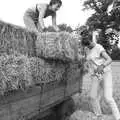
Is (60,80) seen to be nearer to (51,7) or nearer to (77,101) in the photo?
(51,7)

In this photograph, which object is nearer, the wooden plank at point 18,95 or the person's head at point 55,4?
the wooden plank at point 18,95

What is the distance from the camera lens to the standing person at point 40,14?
465 centimetres

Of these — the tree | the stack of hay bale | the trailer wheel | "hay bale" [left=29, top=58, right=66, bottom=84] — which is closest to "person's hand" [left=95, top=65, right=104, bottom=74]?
the trailer wheel

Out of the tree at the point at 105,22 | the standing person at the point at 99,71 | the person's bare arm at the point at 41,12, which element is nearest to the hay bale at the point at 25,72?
the person's bare arm at the point at 41,12

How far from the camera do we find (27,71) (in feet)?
9.48

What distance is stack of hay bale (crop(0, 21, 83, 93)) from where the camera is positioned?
104 inches

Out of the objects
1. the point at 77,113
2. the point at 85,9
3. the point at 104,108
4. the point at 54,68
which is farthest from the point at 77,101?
the point at 85,9

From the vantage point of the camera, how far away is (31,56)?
11.4 feet

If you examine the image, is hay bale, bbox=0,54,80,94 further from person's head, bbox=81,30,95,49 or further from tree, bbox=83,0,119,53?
tree, bbox=83,0,119,53

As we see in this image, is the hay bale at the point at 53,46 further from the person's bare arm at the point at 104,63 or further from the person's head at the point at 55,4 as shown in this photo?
the person's bare arm at the point at 104,63

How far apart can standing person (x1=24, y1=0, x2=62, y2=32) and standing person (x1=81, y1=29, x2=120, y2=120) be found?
791mm

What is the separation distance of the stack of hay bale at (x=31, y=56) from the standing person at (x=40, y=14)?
2.81 feet


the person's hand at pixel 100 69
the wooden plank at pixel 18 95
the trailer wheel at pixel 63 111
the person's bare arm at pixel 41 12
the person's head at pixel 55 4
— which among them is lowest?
the trailer wheel at pixel 63 111

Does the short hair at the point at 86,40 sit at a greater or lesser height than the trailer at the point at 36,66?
greater
